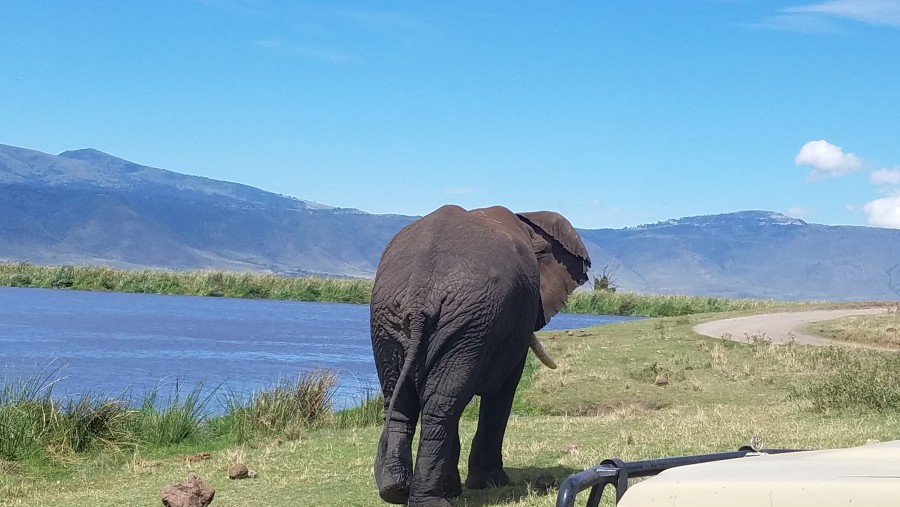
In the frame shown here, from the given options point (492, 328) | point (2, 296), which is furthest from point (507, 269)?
point (2, 296)

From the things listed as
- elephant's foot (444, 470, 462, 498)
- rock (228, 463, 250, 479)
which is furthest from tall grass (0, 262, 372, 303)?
elephant's foot (444, 470, 462, 498)

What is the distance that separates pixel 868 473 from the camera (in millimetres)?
3064

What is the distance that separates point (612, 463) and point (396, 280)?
16.5ft

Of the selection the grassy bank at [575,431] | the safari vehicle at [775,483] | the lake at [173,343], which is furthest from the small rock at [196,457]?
the safari vehicle at [775,483]

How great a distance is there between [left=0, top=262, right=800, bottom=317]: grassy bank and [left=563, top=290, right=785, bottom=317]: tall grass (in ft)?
0.17

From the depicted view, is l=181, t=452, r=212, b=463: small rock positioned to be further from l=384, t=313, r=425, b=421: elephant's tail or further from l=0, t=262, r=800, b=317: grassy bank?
l=0, t=262, r=800, b=317: grassy bank

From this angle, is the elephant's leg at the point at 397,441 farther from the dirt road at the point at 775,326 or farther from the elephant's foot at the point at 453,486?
the dirt road at the point at 775,326

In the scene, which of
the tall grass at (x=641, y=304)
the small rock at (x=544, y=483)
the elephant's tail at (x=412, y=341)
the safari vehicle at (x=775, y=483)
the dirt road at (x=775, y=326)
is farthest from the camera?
the tall grass at (x=641, y=304)

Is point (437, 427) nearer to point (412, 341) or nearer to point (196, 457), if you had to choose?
point (412, 341)

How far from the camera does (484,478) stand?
9938mm

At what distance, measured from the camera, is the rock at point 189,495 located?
930 centimetres

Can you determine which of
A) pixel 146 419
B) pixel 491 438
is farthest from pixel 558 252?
pixel 146 419

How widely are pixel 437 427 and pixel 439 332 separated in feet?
2.38

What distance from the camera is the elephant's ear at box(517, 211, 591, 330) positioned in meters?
10.4
